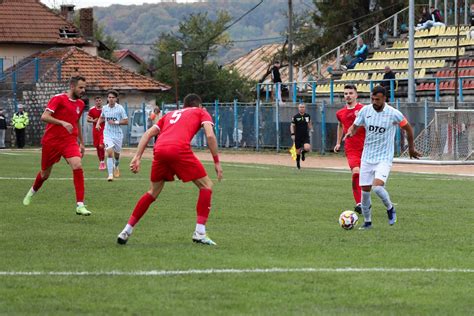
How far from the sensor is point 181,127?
12.7 meters

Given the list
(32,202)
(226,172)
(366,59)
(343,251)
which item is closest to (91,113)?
(226,172)

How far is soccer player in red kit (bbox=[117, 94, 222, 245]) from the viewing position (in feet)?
41.3

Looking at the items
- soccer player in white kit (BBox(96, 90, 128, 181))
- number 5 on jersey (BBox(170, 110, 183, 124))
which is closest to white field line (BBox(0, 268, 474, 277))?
number 5 on jersey (BBox(170, 110, 183, 124))

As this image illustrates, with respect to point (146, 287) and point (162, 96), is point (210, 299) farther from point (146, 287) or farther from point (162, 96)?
point (162, 96)

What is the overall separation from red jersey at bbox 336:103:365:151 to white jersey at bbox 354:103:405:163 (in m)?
2.44

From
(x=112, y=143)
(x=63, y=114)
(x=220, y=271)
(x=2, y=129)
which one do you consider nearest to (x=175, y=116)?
(x=220, y=271)

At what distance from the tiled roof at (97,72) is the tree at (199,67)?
15.3 m

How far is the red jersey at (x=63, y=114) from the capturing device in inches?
659

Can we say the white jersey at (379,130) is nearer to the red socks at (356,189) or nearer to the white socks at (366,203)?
the white socks at (366,203)

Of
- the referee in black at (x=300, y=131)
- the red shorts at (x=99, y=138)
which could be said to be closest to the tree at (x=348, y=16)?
the referee in black at (x=300, y=131)

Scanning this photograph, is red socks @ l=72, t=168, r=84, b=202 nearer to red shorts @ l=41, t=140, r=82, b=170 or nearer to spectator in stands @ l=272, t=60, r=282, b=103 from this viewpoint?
red shorts @ l=41, t=140, r=82, b=170

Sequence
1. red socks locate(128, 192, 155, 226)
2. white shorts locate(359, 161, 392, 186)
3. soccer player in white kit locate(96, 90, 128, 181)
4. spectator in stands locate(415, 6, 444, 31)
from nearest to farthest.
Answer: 1. red socks locate(128, 192, 155, 226)
2. white shorts locate(359, 161, 392, 186)
3. soccer player in white kit locate(96, 90, 128, 181)
4. spectator in stands locate(415, 6, 444, 31)

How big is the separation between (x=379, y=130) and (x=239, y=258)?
152 inches

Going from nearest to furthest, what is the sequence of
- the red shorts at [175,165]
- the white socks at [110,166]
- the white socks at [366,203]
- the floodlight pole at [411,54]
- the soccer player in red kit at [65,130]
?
1. the red shorts at [175,165]
2. the white socks at [366,203]
3. the soccer player in red kit at [65,130]
4. the white socks at [110,166]
5. the floodlight pole at [411,54]
